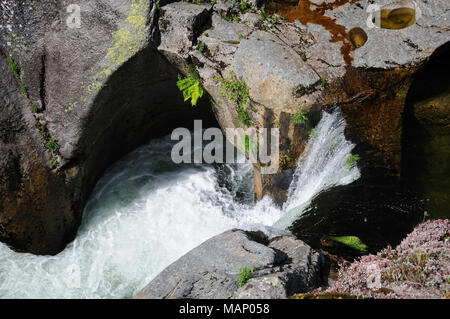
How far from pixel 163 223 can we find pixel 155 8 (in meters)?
4.51

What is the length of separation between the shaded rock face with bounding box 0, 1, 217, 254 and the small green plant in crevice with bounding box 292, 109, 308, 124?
2927mm

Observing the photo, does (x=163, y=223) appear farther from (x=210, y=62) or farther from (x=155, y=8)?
(x=155, y=8)

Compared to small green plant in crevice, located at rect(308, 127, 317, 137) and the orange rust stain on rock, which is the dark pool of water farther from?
the orange rust stain on rock

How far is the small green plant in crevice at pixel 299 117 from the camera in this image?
5484mm

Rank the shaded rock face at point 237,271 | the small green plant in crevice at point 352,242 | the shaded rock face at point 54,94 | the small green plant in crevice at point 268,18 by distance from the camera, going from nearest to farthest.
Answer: the shaded rock face at point 237,271 < the small green plant in crevice at point 352,242 < the shaded rock face at point 54,94 < the small green plant in crevice at point 268,18

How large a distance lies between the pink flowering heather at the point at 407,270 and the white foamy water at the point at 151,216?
153cm

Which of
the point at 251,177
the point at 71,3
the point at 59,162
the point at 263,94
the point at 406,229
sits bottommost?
the point at 406,229

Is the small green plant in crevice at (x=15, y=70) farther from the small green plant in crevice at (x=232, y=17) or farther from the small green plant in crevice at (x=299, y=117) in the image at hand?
the small green plant in crevice at (x=299, y=117)

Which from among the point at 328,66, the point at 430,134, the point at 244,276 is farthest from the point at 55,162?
the point at 430,134

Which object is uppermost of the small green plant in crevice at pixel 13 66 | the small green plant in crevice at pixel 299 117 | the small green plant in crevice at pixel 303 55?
the small green plant in crevice at pixel 303 55

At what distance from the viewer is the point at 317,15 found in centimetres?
600

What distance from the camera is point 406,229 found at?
17.8ft

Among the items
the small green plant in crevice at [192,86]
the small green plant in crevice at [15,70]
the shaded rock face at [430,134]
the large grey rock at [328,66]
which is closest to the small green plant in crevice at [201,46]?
the large grey rock at [328,66]

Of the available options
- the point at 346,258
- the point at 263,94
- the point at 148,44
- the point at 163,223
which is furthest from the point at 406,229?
the point at 148,44
